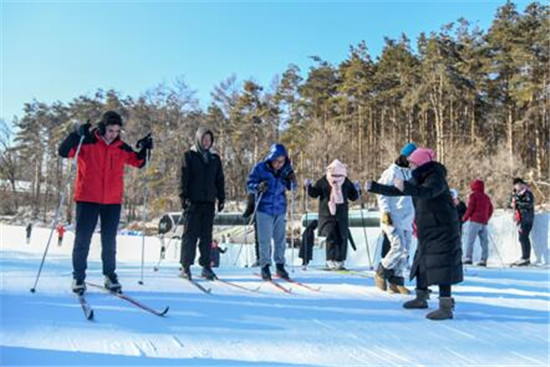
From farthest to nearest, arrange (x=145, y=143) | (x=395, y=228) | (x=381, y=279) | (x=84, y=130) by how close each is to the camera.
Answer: (x=381, y=279) → (x=395, y=228) → (x=145, y=143) → (x=84, y=130)

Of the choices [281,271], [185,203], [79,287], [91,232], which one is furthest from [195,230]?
[79,287]

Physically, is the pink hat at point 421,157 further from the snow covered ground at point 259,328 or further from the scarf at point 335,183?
the scarf at point 335,183

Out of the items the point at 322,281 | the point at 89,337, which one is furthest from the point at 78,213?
the point at 322,281

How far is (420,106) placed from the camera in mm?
38188

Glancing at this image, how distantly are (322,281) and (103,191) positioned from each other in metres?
3.07

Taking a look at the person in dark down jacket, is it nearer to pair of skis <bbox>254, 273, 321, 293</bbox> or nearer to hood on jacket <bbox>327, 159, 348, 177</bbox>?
pair of skis <bbox>254, 273, 321, 293</bbox>

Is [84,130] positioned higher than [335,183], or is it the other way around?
[84,130]

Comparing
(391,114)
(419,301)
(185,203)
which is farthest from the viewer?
(391,114)

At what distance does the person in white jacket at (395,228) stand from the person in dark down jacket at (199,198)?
1.98 m

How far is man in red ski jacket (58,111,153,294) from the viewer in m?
4.75

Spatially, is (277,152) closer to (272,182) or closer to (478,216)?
(272,182)

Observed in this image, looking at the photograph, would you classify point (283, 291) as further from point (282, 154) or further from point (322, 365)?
point (322, 365)

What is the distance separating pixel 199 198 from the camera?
6.15 meters

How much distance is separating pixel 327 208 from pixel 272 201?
1.89 metres
